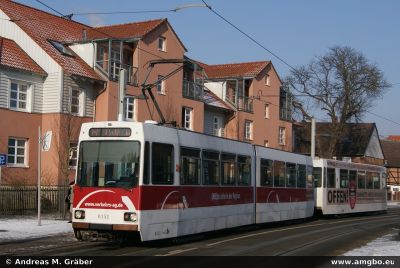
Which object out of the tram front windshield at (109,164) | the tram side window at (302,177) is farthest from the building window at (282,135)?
the tram front windshield at (109,164)

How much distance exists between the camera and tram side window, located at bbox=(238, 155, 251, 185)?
751 inches

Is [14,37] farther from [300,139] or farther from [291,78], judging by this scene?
[300,139]

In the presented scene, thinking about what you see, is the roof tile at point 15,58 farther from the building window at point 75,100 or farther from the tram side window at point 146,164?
the tram side window at point 146,164

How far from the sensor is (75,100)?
113ft

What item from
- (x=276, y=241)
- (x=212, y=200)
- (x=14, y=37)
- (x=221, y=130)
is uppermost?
(x=14, y=37)

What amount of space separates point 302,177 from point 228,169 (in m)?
7.44

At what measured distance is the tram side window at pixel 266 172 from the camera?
2084cm

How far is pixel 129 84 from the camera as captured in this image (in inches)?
1458

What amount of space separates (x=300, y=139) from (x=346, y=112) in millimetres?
Answer: 12414

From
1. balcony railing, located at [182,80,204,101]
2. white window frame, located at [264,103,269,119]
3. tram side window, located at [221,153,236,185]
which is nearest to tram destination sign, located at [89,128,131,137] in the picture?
tram side window, located at [221,153,236,185]

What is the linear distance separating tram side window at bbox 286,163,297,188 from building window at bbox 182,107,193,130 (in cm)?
1925

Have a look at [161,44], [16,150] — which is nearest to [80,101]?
[16,150]

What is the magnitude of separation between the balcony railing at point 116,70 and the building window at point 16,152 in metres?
6.62

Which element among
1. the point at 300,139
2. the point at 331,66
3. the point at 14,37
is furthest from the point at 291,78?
the point at 14,37
